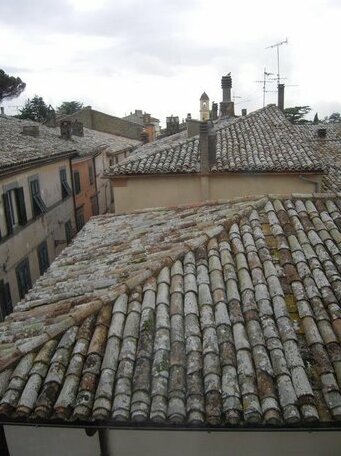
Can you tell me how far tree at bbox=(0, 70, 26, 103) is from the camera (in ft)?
153

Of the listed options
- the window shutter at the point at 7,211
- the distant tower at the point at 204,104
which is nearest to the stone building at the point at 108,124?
the distant tower at the point at 204,104

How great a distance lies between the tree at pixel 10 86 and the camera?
46.7 meters

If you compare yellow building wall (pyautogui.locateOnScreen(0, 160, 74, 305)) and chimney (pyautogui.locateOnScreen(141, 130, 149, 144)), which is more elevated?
chimney (pyautogui.locateOnScreen(141, 130, 149, 144))

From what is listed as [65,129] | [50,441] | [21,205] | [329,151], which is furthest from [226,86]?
[50,441]

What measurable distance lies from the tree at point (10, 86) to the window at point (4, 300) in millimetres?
38771

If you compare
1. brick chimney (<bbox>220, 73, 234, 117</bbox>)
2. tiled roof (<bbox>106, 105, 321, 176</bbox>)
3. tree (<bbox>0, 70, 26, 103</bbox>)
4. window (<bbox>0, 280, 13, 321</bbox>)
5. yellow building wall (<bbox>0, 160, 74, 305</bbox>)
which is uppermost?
tree (<bbox>0, 70, 26, 103</bbox>)

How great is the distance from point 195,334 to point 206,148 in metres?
10.3

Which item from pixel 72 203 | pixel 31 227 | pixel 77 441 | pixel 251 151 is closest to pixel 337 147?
pixel 251 151

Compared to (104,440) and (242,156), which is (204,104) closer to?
(242,156)

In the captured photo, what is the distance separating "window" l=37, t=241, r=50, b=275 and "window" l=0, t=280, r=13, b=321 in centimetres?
346

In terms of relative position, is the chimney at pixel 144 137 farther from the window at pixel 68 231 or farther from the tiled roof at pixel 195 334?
the tiled roof at pixel 195 334

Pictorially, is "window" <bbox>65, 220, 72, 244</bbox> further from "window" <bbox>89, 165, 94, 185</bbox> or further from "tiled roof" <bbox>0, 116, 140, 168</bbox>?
"window" <bbox>89, 165, 94, 185</bbox>

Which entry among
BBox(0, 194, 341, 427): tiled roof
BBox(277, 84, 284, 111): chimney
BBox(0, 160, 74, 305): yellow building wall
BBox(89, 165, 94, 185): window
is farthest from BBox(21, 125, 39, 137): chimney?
BBox(277, 84, 284, 111): chimney

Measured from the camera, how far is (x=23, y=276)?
53.1 feet
